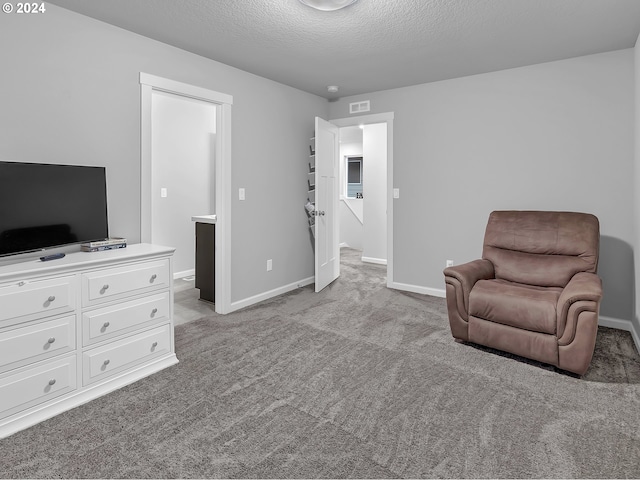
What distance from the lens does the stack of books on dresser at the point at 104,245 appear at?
2.45 m

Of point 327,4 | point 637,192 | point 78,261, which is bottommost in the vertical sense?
point 78,261

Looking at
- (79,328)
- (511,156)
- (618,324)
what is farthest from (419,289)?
(79,328)

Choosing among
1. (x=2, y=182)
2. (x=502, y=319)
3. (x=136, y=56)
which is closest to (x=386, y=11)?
(x=136, y=56)

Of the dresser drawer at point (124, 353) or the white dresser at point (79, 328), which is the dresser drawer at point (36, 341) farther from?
the dresser drawer at point (124, 353)

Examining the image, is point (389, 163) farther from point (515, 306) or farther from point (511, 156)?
point (515, 306)

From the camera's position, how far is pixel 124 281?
2305mm

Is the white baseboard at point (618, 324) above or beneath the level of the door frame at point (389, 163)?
beneath

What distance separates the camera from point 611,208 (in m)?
3.30

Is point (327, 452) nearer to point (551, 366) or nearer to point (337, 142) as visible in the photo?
point (551, 366)

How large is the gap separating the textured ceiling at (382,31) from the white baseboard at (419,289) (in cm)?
229

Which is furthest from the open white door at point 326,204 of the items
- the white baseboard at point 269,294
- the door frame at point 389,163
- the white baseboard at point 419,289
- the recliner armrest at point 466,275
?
the recliner armrest at point 466,275

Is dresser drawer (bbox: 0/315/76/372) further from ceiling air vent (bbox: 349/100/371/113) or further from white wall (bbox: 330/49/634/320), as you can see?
ceiling air vent (bbox: 349/100/371/113)

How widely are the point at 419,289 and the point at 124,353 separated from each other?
314cm

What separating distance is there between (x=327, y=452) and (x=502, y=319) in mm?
1575
